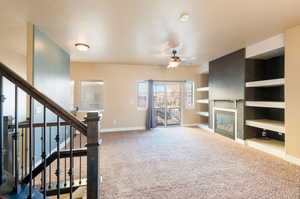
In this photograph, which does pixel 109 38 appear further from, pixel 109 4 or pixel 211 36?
pixel 211 36

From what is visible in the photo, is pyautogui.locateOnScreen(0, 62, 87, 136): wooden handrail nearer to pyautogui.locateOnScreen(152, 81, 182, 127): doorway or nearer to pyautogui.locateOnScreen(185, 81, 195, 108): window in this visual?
pyautogui.locateOnScreen(152, 81, 182, 127): doorway

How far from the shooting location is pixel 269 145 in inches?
144

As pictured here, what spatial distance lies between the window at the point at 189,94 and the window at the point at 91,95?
345 centimetres

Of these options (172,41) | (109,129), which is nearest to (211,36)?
(172,41)

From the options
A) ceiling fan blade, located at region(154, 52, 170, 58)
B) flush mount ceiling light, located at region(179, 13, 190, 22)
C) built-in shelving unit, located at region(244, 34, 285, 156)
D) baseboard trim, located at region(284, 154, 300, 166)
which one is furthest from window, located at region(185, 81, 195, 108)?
flush mount ceiling light, located at region(179, 13, 190, 22)

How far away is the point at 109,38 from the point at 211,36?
225 centimetres

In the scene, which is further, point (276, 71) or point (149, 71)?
point (149, 71)

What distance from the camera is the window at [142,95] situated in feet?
20.4

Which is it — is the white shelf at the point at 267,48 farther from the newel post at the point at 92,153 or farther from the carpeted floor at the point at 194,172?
the newel post at the point at 92,153

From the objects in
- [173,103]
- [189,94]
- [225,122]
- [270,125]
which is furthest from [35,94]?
[189,94]

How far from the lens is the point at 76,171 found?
8.85 feet

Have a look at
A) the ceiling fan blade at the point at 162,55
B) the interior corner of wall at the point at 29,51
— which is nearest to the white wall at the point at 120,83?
the ceiling fan blade at the point at 162,55

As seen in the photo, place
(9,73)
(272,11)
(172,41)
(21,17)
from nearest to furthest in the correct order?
(9,73) → (272,11) → (21,17) → (172,41)

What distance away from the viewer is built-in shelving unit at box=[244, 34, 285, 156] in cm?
386
